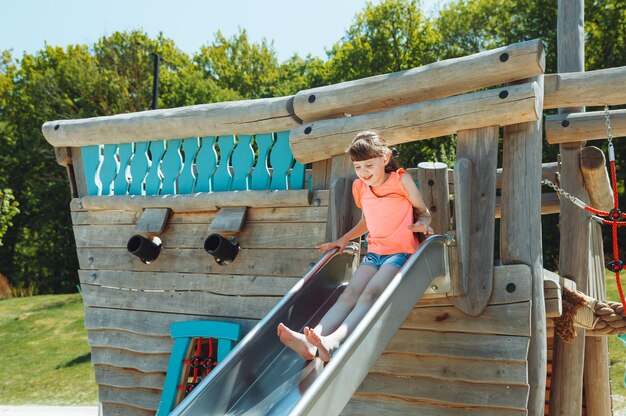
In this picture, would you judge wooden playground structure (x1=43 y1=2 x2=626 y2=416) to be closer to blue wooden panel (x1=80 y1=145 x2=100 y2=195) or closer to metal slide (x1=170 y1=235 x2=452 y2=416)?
blue wooden panel (x1=80 y1=145 x2=100 y2=195)

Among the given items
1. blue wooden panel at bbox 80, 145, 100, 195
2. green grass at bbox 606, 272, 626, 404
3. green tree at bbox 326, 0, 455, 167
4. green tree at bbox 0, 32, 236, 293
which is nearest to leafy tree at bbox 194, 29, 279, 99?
green tree at bbox 0, 32, 236, 293

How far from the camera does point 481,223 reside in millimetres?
4262

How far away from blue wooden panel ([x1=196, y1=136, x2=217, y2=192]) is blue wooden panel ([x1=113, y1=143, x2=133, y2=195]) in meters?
0.86

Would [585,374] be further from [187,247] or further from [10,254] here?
[10,254]

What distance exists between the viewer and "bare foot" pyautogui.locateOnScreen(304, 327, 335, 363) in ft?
10.4

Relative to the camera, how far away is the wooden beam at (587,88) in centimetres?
492

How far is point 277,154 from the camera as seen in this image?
538cm

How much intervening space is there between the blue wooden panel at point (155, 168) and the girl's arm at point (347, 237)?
238 cm

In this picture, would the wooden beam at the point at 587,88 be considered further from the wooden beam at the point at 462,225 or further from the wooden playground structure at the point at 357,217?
the wooden beam at the point at 462,225

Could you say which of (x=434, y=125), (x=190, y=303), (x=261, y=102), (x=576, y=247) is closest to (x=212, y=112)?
(x=261, y=102)

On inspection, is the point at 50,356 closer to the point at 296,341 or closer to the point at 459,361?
the point at 459,361

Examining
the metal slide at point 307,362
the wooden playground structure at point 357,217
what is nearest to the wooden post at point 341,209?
the wooden playground structure at point 357,217

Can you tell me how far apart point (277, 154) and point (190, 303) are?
1513 millimetres

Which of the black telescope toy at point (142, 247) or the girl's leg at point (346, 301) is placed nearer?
the girl's leg at point (346, 301)
